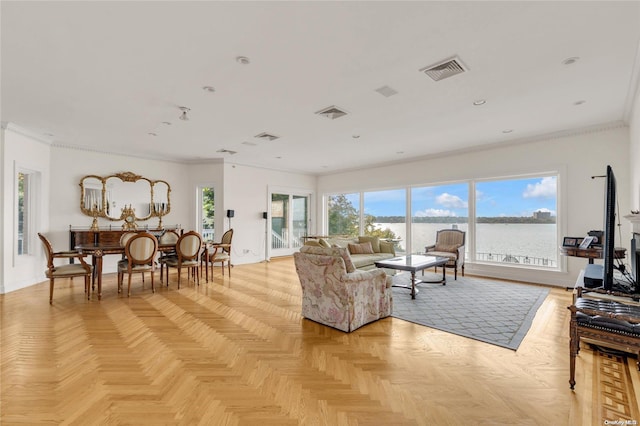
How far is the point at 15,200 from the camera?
507 centimetres

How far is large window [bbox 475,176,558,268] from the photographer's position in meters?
5.59

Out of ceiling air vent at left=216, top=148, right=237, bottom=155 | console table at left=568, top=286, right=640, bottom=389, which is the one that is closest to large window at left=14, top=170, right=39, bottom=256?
ceiling air vent at left=216, top=148, right=237, bottom=155

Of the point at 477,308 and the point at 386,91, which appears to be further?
the point at 477,308

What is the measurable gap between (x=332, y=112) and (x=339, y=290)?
251 cm

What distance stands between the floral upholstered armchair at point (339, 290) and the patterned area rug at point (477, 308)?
1.63 ft

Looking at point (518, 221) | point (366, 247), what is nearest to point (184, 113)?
point (366, 247)

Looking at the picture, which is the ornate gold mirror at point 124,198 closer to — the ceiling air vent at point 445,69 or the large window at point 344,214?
the large window at point 344,214

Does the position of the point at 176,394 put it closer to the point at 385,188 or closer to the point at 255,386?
the point at 255,386

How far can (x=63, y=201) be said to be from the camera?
6.09 meters

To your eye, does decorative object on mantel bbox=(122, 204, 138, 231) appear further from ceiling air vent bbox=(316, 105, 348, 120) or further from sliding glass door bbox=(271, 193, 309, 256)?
ceiling air vent bbox=(316, 105, 348, 120)

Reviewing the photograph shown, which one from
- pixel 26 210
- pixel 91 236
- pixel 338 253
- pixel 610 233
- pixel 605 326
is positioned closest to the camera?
pixel 605 326

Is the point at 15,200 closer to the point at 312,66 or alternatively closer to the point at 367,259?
the point at 312,66

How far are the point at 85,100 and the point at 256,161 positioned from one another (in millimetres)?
4257

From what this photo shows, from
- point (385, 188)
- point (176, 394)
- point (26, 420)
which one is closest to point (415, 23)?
point (176, 394)
